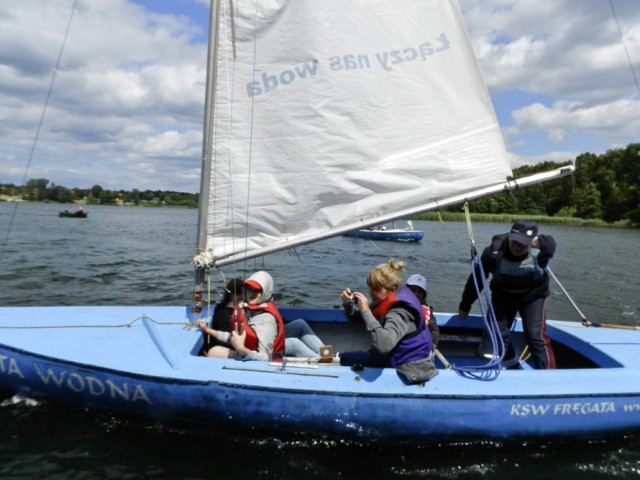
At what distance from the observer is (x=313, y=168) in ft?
16.0

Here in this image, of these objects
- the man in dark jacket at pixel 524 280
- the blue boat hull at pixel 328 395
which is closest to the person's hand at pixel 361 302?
the blue boat hull at pixel 328 395

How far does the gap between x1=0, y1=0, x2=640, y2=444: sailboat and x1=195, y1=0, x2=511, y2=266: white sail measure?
0.04 ft

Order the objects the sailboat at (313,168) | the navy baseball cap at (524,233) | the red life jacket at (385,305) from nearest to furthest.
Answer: the red life jacket at (385,305)
the sailboat at (313,168)
the navy baseball cap at (524,233)

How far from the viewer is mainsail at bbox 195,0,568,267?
4.67 m

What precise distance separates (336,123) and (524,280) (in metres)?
2.51

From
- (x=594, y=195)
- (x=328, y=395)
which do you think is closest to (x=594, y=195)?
(x=594, y=195)

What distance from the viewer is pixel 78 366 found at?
13.8 feet

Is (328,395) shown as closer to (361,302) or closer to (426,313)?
(361,302)

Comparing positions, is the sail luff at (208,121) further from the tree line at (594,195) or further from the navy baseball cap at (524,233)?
the tree line at (594,195)

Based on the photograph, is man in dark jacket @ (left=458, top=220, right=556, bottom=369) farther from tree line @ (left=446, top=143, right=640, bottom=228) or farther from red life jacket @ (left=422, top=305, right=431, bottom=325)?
tree line @ (left=446, top=143, right=640, bottom=228)

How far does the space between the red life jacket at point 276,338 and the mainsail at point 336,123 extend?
601 millimetres

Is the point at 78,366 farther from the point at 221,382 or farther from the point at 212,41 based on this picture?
the point at 212,41

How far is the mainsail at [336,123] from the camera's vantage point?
15.3ft

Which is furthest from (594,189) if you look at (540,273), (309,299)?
(540,273)
